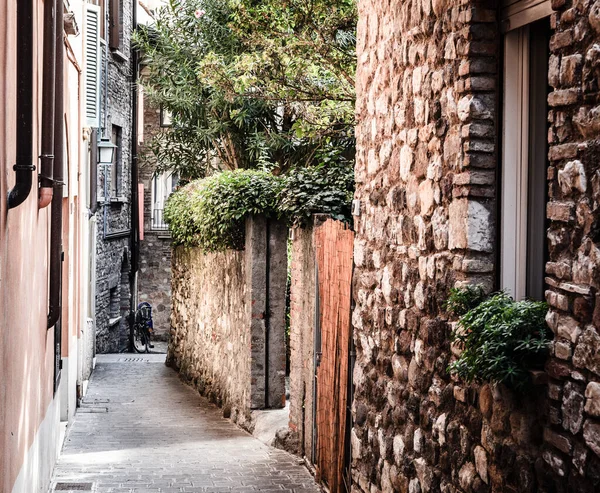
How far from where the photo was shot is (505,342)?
383 centimetres

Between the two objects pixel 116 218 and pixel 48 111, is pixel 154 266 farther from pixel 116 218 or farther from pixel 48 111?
pixel 48 111

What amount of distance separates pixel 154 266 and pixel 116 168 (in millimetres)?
6326

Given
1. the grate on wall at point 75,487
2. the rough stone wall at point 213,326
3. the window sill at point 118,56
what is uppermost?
the window sill at point 118,56

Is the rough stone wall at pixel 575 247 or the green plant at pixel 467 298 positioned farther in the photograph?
the green plant at pixel 467 298

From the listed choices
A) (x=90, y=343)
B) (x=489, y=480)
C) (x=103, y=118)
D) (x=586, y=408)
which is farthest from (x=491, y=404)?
(x=103, y=118)

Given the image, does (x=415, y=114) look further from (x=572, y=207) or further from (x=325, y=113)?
(x=325, y=113)

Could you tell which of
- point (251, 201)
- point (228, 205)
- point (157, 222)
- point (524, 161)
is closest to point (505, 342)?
point (524, 161)

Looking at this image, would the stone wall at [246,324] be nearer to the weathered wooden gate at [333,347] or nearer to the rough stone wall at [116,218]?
the weathered wooden gate at [333,347]

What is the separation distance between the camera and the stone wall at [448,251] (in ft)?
11.4

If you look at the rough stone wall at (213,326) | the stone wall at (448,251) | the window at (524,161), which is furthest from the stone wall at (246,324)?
the window at (524,161)

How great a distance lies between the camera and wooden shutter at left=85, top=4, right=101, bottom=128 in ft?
49.8

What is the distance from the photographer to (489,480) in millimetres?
4215

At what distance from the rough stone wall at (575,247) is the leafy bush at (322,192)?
5.45 metres

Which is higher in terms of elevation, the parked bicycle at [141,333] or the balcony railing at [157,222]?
the balcony railing at [157,222]
